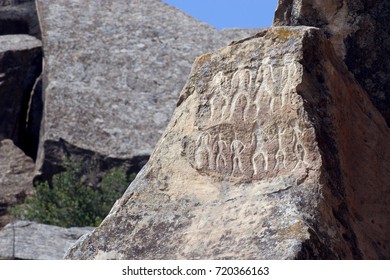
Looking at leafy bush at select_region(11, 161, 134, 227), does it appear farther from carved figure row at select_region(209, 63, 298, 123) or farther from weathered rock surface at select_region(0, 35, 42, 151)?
carved figure row at select_region(209, 63, 298, 123)

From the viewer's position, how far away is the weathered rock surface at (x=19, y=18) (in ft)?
82.0

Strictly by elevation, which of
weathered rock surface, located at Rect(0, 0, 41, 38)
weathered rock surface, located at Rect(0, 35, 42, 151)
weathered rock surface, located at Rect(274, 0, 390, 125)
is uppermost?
weathered rock surface, located at Rect(274, 0, 390, 125)

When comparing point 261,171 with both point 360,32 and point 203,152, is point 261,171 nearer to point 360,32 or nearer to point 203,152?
point 203,152

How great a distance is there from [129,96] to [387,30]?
1406cm

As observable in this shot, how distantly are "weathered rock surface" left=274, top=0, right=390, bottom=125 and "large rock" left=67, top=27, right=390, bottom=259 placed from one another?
35.0 inches

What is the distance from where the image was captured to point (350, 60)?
8.32 metres

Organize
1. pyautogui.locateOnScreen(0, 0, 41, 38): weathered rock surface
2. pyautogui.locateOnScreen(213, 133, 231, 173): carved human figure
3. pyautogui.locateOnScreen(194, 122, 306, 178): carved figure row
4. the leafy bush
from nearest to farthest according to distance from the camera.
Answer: pyautogui.locateOnScreen(194, 122, 306, 178): carved figure row → pyautogui.locateOnScreen(213, 133, 231, 173): carved human figure → the leafy bush → pyautogui.locateOnScreen(0, 0, 41, 38): weathered rock surface

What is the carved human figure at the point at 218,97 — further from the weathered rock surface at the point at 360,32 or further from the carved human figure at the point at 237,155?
the weathered rock surface at the point at 360,32

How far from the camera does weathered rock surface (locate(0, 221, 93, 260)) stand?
14469 mm

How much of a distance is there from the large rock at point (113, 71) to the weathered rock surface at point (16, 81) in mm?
412

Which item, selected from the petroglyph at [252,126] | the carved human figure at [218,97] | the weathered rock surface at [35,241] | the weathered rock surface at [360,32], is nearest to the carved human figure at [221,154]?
the petroglyph at [252,126]

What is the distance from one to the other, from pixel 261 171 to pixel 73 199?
504 inches

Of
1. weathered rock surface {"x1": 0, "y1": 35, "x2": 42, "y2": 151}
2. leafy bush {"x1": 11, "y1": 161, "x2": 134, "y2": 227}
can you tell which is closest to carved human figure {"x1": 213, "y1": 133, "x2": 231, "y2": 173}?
leafy bush {"x1": 11, "y1": 161, "x2": 134, "y2": 227}

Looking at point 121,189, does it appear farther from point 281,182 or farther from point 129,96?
point 281,182
